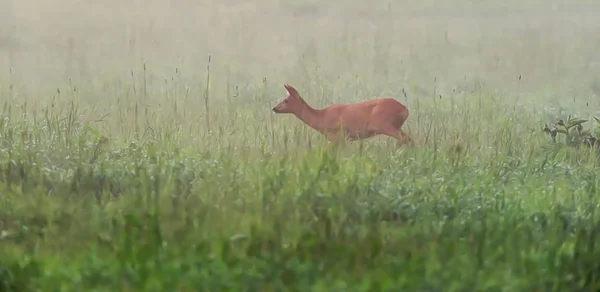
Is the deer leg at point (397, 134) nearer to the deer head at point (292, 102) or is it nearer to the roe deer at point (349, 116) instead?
the roe deer at point (349, 116)

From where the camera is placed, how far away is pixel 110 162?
334 centimetres

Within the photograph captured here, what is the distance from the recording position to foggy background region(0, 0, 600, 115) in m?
3.48

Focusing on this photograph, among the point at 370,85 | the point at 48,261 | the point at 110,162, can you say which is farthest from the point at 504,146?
the point at 48,261

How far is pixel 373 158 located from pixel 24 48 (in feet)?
5.29

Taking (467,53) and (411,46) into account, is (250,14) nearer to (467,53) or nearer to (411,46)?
(411,46)

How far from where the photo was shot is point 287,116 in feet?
11.5

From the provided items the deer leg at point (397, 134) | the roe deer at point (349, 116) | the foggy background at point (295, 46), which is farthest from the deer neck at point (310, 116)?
the deer leg at point (397, 134)

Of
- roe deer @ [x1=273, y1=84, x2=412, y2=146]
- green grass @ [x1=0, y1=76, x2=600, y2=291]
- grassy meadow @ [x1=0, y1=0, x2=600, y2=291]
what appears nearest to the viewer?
green grass @ [x1=0, y1=76, x2=600, y2=291]

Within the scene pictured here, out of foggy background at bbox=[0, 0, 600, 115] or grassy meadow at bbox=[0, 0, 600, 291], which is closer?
grassy meadow at bbox=[0, 0, 600, 291]

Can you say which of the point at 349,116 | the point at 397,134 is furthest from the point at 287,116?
the point at 397,134

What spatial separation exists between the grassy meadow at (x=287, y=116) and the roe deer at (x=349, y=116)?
1.8 inches

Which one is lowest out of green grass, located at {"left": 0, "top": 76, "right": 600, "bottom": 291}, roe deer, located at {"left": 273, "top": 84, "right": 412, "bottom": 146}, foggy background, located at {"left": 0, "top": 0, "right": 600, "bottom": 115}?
green grass, located at {"left": 0, "top": 76, "right": 600, "bottom": 291}

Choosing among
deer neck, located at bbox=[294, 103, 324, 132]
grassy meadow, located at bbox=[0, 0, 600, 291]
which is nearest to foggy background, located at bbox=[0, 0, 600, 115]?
grassy meadow, located at bbox=[0, 0, 600, 291]

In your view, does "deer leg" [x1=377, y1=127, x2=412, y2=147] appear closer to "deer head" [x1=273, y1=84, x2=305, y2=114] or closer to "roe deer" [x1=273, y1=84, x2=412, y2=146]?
"roe deer" [x1=273, y1=84, x2=412, y2=146]
